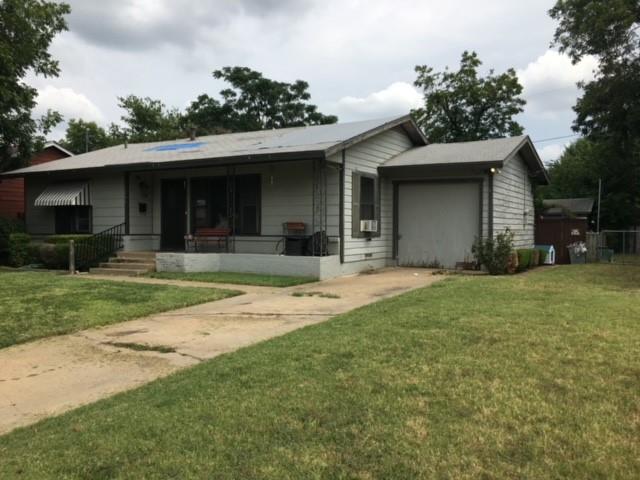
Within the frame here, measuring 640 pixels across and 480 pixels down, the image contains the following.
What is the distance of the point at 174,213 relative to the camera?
16125 mm

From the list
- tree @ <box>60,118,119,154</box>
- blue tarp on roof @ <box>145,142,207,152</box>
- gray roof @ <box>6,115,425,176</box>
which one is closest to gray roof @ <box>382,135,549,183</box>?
gray roof @ <box>6,115,425,176</box>

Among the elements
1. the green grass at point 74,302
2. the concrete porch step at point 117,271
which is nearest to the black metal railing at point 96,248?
the concrete porch step at point 117,271

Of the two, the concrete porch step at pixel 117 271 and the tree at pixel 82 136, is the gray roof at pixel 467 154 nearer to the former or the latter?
the concrete porch step at pixel 117 271

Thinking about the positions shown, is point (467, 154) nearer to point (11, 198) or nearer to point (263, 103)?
point (11, 198)

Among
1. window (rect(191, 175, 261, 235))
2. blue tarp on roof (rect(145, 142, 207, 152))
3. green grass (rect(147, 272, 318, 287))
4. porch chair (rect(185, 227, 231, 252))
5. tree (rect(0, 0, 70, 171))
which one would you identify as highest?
tree (rect(0, 0, 70, 171))

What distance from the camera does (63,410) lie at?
14.3 feet

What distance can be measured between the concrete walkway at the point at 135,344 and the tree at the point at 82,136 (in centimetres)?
3989

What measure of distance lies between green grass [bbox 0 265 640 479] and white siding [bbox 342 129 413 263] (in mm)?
7531

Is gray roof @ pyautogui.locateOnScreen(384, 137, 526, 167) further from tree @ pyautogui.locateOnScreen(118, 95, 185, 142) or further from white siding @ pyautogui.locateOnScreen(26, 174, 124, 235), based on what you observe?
tree @ pyautogui.locateOnScreen(118, 95, 185, 142)

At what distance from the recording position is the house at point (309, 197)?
42.8 feet

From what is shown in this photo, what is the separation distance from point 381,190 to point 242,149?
3.96 m

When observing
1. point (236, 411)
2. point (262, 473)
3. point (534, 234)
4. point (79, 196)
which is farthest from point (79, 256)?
point (534, 234)

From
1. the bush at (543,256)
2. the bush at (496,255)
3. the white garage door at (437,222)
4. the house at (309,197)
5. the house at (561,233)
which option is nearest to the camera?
the bush at (496,255)

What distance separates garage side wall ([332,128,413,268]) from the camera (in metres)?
13.2
